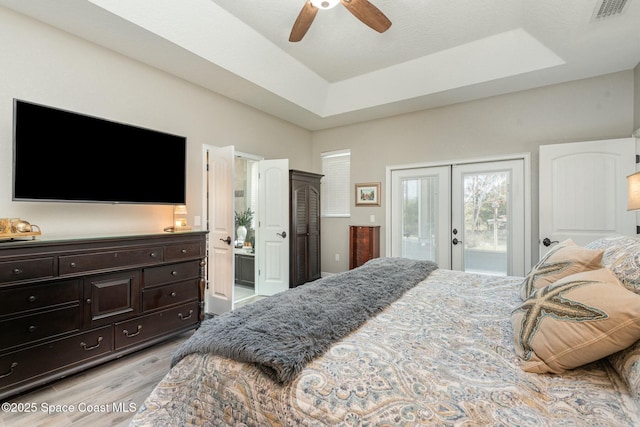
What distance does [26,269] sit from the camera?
6.32ft

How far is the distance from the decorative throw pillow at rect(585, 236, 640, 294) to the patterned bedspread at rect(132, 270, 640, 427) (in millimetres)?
351

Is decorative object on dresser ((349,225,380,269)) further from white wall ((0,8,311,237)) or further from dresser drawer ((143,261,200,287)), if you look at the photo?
dresser drawer ((143,261,200,287))

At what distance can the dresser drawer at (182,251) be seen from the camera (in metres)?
2.76

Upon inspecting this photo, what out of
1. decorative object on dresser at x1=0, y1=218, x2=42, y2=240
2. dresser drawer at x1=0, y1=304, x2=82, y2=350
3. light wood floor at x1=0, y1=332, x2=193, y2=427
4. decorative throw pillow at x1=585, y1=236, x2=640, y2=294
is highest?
decorative object on dresser at x1=0, y1=218, x2=42, y2=240

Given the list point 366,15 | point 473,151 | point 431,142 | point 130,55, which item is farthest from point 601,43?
point 130,55

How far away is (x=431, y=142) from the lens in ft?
14.5

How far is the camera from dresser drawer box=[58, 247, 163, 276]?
2117 millimetres

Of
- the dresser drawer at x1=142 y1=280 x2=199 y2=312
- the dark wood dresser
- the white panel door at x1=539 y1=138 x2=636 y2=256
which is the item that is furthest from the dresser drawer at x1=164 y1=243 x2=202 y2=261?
the white panel door at x1=539 y1=138 x2=636 y2=256

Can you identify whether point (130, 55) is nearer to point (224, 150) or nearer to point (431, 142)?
point (224, 150)

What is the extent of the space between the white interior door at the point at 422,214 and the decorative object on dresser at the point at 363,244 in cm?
27

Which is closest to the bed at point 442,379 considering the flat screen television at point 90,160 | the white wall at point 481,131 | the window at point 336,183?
the flat screen television at point 90,160

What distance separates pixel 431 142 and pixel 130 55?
3.88 metres

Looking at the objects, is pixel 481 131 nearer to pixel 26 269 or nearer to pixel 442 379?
pixel 442 379

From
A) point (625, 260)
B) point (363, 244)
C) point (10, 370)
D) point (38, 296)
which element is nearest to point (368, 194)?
point (363, 244)
